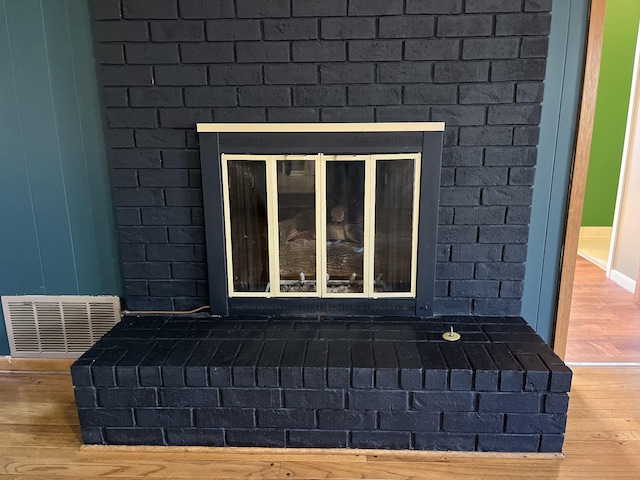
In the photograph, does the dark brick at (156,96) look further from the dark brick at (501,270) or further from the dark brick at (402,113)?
the dark brick at (501,270)

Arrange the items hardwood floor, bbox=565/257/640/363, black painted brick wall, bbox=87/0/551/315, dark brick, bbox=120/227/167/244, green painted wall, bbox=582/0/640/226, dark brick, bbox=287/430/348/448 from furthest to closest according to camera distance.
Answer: green painted wall, bbox=582/0/640/226
hardwood floor, bbox=565/257/640/363
dark brick, bbox=120/227/167/244
black painted brick wall, bbox=87/0/551/315
dark brick, bbox=287/430/348/448

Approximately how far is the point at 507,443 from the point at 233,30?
183 cm

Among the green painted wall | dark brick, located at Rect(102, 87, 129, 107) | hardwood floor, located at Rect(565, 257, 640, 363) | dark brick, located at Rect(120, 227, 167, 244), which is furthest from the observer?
the green painted wall

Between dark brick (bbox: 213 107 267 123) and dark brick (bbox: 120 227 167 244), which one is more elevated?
dark brick (bbox: 213 107 267 123)

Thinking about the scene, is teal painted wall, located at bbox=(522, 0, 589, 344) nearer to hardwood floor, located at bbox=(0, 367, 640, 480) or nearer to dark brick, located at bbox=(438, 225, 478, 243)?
dark brick, located at bbox=(438, 225, 478, 243)

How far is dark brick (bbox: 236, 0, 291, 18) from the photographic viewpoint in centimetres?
183

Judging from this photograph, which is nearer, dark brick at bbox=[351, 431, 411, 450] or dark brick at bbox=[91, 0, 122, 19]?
dark brick at bbox=[351, 431, 411, 450]

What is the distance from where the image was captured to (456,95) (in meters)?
1.88

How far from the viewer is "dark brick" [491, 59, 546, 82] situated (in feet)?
6.05

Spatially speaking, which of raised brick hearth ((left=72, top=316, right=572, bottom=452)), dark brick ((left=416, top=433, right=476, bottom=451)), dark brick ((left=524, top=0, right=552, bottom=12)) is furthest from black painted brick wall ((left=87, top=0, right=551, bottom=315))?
dark brick ((left=416, top=433, right=476, bottom=451))

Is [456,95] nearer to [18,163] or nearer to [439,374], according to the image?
[439,374]

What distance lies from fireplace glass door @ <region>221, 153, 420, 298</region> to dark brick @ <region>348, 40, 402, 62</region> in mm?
Answer: 371

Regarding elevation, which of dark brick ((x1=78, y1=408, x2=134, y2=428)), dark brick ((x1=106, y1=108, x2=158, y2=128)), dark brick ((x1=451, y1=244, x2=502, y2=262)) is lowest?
dark brick ((x1=78, y1=408, x2=134, y2=428))

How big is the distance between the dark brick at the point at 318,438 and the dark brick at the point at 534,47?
157cm
